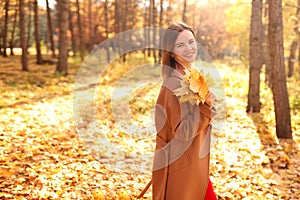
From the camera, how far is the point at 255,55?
991cm

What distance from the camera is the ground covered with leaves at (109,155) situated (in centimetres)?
501

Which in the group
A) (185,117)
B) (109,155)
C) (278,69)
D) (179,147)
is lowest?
(109,155)

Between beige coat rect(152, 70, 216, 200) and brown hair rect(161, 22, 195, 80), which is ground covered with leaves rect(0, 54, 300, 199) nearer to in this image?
beige coat rect(152, 70, 216, 200)

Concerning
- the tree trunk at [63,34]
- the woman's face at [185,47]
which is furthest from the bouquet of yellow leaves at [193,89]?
the tree trunk at [63,34]

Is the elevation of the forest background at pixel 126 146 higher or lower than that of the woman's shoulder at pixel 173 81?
lower

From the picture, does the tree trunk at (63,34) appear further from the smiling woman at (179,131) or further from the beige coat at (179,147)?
the beige coat at (179,147)

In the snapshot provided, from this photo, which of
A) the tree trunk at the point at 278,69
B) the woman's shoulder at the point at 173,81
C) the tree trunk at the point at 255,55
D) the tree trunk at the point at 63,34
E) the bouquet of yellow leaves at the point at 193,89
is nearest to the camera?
the bouquet of yellow leaves at the point at 193,89

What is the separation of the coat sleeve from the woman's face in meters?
0.36

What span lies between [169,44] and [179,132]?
770 millimetres

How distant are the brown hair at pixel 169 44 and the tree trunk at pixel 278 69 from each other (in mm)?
5184

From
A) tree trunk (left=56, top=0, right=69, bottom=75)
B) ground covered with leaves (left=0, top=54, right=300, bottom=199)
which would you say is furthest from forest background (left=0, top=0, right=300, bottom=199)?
tree trunk (left=56, top=0, right=69, bottom=75)

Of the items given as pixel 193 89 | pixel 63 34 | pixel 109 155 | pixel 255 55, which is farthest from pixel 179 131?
pixel 63 34

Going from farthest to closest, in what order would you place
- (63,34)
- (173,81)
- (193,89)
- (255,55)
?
(63,34) < (255,55) < (173,81) < (193,89)

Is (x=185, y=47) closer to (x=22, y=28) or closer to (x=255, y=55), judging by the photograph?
(x=255, y=55)
